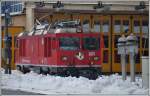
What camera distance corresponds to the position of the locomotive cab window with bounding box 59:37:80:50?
27281 mm

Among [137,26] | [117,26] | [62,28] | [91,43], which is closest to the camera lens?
[62,28]

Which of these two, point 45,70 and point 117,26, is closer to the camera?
point 45,70

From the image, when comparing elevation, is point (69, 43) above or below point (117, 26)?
above

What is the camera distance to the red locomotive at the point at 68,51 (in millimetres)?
27003

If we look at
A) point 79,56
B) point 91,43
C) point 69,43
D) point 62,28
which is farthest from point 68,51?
point 91,43

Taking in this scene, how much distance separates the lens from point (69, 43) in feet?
90.2

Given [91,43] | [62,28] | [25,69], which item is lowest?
[25,69]

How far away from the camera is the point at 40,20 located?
3369cm

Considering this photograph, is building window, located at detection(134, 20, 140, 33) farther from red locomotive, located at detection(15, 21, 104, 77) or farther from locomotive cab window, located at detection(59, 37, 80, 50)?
locomotive cab window, located at detection(59, 37, 80, 50)

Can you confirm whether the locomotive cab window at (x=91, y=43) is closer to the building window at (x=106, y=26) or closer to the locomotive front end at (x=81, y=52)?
the locomotive front end at (x=81, y=52)

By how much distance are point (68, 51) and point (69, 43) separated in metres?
0.50

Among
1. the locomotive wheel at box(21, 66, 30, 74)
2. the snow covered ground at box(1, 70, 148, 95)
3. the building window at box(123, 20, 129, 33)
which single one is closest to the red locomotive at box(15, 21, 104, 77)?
the locomotive wheel at box(21, 66, 30, 74)

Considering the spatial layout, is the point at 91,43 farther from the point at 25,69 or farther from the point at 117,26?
the point at 117,26

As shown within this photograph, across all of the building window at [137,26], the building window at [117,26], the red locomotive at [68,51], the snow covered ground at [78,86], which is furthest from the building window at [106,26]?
the snow covered ground at [78,86]
